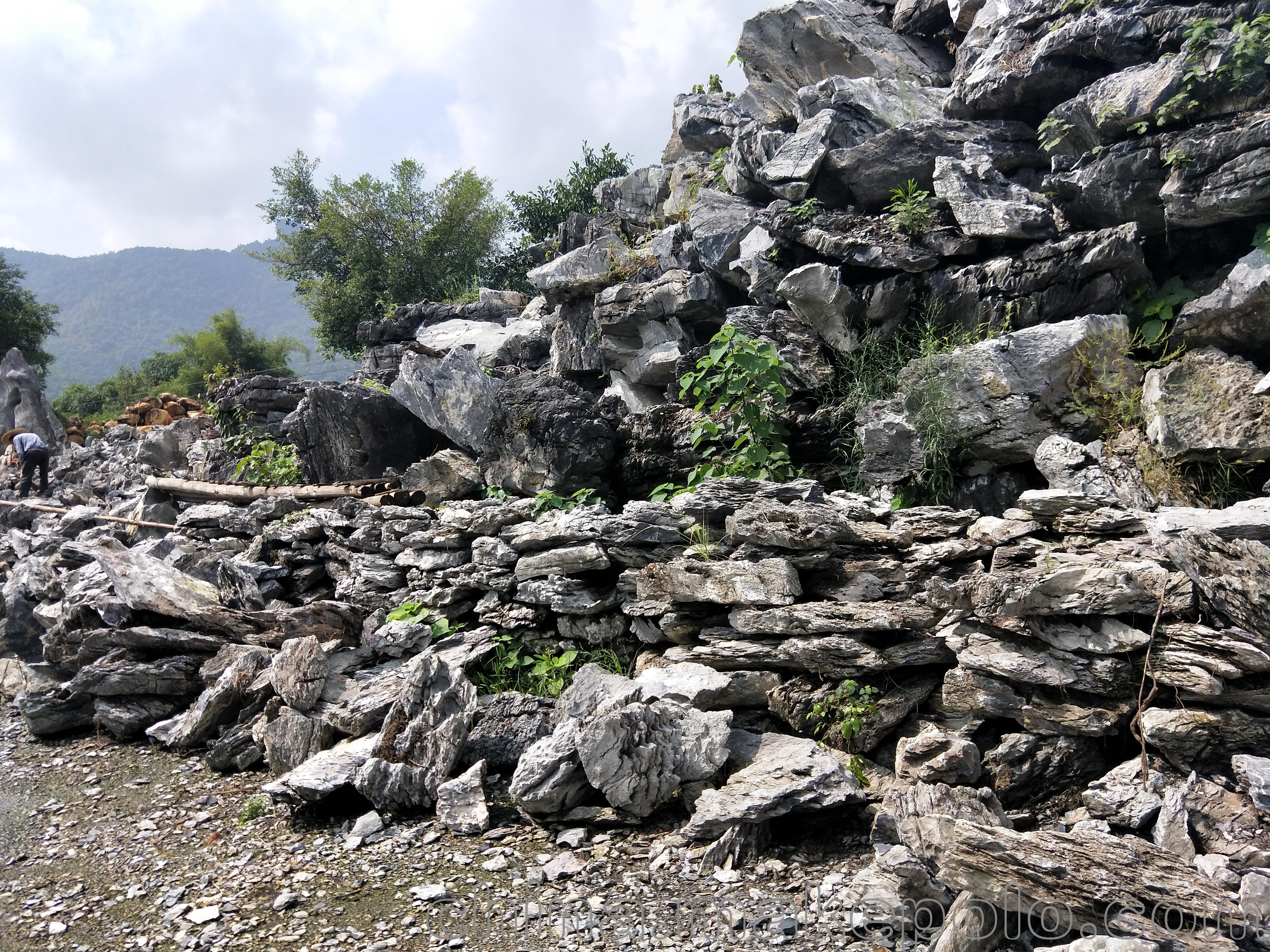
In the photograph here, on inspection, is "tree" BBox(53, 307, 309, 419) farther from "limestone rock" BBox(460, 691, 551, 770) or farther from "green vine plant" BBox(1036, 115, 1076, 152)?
"green vine plant" BBox(1036, 115, 1076, 152)

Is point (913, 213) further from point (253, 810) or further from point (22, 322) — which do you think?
point (22, 322)

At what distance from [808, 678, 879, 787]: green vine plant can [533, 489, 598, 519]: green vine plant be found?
3338 millimetres

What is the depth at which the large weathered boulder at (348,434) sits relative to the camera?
10820 mm

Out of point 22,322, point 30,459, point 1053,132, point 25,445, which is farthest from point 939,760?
point 22,322

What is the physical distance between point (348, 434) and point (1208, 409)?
10045 millimetres

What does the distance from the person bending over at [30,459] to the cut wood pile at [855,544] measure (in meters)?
6.60

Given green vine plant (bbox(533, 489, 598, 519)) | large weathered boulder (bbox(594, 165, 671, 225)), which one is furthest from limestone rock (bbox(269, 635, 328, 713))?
large weathered boulder (bbox(594, 165, 671, 225))

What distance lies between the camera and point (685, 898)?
4086mm

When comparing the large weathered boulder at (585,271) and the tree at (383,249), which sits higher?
the tree at (383,249)

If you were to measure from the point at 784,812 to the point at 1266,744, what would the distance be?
266 centimetres

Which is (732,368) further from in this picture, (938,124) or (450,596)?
(938,124)

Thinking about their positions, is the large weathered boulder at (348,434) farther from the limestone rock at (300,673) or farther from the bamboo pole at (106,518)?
the limestone rock at (300,673)

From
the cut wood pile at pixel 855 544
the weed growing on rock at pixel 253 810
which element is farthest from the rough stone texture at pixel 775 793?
the weed growing on rock at pixel 253 810

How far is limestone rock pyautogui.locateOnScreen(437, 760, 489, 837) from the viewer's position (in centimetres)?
491
